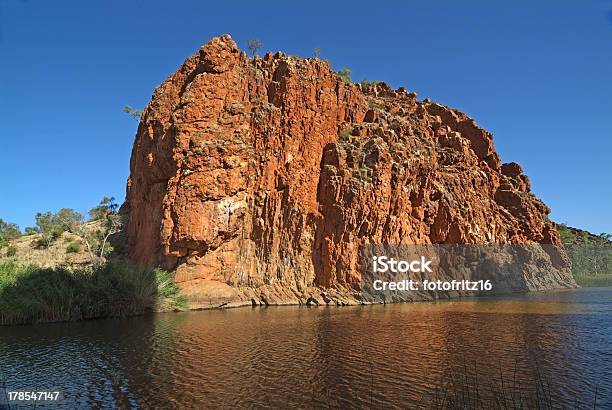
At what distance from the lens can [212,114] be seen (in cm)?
3984

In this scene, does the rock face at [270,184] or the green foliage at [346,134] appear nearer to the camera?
the rock face at [270,184]

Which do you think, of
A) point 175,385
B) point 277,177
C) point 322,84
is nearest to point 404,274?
point 277,177

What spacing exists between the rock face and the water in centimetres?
1119

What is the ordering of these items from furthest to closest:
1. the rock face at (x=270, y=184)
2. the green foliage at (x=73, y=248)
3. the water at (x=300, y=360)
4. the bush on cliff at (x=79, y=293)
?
1. the green foliage at (x=73, y=248)
2. the rock face at (x=270, y=184)
3. the bush on cliff at (x=79, y=293)
4. the water at (x=300, y=360)

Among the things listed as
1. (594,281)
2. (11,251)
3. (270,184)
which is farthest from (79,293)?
(594,281)

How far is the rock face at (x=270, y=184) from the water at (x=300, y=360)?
11.2 metres

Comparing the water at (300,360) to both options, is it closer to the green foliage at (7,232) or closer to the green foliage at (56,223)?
the green foliage at (56,223)

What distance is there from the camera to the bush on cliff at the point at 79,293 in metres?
25.0

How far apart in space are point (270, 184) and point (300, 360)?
2689 cm

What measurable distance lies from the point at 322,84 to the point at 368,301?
78.4ft

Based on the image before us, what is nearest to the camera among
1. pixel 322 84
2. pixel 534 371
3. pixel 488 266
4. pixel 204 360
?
pixel 534 371

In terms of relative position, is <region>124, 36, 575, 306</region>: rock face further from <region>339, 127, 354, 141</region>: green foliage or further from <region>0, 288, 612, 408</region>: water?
<region>0, 288, 612, 408</region>: water

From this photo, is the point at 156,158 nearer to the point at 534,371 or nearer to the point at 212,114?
the point at 212,114

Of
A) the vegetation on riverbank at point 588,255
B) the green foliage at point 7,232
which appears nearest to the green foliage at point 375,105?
the green foliage at point 7,232
